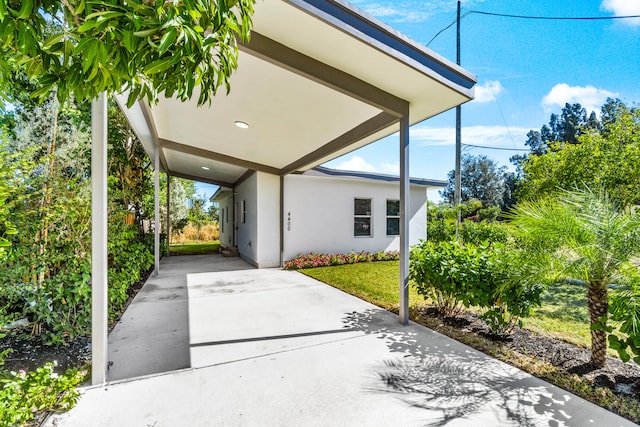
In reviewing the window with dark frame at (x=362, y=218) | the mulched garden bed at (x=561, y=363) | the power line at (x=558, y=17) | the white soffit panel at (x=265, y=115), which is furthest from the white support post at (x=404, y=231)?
the power line at (x=558, y=17)

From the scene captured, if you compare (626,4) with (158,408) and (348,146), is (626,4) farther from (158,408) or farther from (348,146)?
(158,408)

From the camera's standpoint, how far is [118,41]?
41.4 inches

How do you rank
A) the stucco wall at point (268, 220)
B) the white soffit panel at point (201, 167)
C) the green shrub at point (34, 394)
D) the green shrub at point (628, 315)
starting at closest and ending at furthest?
the green shrub at point (34, 394) < the green shrub at point (628, 315) < the stucco wall at point (268, 220) < the white soffit panel at point (201, 167)

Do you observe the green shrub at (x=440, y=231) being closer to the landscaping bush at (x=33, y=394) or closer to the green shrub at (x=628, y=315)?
the green shrub at (x=628, y=315)

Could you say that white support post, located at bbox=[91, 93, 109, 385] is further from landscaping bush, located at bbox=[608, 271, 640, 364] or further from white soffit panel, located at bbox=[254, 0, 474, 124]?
landscaping bush, located at bbox=[608, 271, 640, 364]

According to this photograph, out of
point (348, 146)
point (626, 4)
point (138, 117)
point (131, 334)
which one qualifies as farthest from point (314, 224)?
point (626, 4)

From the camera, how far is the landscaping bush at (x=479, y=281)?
335 cm

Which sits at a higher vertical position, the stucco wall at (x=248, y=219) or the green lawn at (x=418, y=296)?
the stucco wall at (x=248, y=219)

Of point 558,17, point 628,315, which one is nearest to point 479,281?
point 628,315

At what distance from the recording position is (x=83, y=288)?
3.10 m

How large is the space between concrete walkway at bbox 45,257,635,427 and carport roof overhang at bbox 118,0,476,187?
2575 mm

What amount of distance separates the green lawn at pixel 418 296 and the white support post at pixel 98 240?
12.8 feet

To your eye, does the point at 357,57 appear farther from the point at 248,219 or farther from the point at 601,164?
the point at 248,219

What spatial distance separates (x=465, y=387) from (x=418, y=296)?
314 cm
